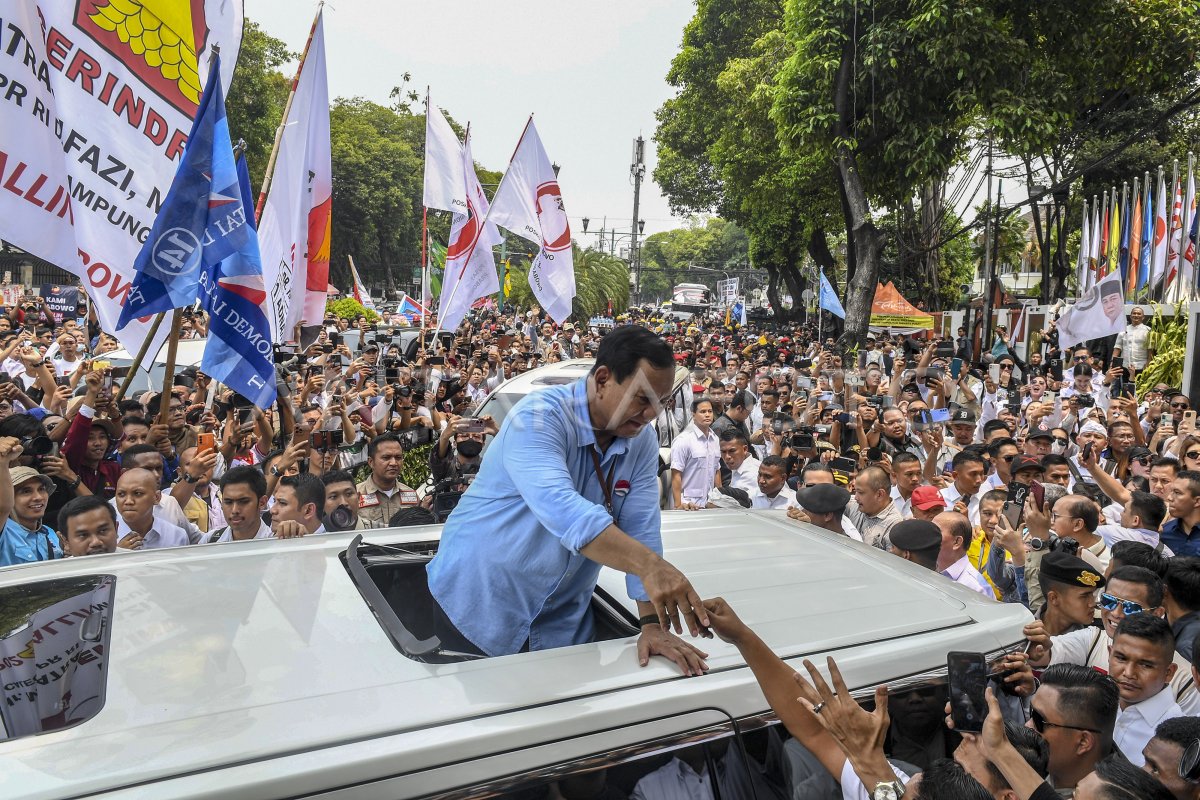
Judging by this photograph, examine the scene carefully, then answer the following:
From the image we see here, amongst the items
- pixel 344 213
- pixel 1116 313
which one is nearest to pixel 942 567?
pixel 1116 313

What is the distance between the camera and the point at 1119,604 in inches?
140

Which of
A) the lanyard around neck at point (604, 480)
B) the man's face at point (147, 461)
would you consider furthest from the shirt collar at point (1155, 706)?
the man's face at point (147, 461)

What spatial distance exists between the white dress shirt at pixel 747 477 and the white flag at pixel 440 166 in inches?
227

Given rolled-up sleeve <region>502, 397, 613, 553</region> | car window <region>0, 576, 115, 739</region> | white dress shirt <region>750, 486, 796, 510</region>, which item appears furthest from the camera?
white dress shirt <region>750, 486, 796, 510</region>

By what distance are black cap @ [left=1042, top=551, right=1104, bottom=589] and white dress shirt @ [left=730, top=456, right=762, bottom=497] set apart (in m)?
2.98

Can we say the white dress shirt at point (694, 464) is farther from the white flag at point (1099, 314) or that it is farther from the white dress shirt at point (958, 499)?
the white flag at point (1099, 314)

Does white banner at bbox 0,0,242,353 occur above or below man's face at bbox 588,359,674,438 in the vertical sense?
above

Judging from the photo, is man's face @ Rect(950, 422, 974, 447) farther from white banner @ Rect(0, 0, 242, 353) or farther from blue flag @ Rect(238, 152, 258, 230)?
white banner @ Rect(0, 0, 242, 353)

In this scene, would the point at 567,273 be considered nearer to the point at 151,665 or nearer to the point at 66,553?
the point at 66,553

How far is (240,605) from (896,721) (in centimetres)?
161

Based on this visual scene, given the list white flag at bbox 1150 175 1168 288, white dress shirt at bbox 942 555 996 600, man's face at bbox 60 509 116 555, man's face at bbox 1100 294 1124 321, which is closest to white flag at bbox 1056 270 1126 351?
man's face at bbox 1100 294 1124 321

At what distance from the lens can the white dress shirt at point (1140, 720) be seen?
3121 millimetres

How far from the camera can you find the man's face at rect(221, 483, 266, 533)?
14.3 feet

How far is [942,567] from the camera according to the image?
4.67 m
